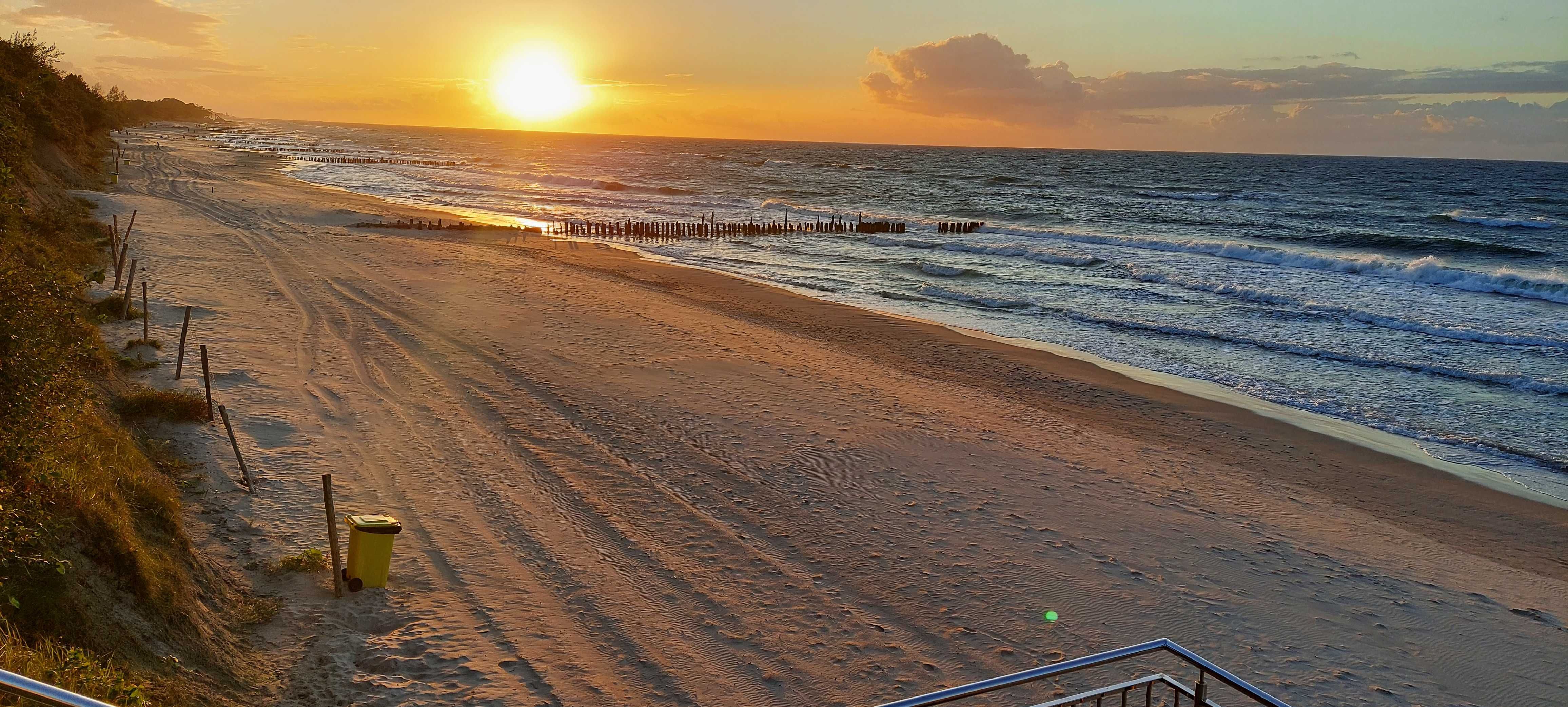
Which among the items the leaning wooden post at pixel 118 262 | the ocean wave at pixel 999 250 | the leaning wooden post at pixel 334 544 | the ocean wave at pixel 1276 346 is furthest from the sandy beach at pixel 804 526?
the ocean wave at pixel 999 250

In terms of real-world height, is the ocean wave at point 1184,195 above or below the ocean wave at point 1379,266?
above

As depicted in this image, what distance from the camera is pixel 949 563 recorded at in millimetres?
8664

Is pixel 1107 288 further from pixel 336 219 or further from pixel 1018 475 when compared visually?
pixel 336 219

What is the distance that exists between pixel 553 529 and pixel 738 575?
6.88 feet

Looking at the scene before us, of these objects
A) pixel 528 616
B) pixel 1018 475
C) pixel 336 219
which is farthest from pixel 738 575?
pixel 336 219

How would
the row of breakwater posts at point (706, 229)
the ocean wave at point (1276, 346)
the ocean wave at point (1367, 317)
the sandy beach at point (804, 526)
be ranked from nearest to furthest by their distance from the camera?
the sandy beach at point (804, 526) < the ocean wave at point (1276, 346) < the ocean wave at point (1367, 317) < the row of breakwater posts at point (706, 229)

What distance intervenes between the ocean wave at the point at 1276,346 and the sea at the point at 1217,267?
0.07 metres

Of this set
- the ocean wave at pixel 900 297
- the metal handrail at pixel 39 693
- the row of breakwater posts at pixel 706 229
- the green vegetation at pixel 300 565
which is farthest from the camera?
the row of breakwater posts at pixel 706 229

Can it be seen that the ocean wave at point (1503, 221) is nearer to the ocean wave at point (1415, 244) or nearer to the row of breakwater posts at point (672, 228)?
the ocean wave at point (1415, 244)

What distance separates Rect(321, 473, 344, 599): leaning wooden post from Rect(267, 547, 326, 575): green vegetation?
10.9 inches

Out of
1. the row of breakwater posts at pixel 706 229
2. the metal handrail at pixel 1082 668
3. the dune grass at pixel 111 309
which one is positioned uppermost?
the row of breakwater posts at pixel 706 229

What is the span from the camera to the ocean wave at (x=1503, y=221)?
51906mm

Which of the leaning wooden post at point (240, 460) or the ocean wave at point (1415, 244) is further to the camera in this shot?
the ocean wave at point (1415, 244)

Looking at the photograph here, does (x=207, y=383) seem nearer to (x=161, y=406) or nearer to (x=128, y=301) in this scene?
(x=161, y=406)
